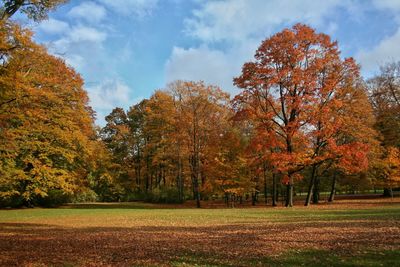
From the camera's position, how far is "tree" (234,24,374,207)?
31.1m

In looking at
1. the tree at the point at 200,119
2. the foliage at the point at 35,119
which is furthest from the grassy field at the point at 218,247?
the tree at the point at 200,119

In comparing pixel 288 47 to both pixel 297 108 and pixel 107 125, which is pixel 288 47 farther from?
pixel 107 125

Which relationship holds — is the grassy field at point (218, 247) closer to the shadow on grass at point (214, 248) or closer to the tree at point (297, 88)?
→ the shadow on grass at point (214, 248)

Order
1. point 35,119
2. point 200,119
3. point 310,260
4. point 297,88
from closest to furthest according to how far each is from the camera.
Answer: point 310,260 → point 35,119 → point 297,88 → point 200,119

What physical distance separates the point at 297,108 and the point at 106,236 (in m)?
20.9

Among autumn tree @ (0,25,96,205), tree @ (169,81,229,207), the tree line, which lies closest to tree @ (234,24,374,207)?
the tree line

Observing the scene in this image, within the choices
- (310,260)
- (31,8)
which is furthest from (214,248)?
(31,8)

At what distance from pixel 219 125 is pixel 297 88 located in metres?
13.6

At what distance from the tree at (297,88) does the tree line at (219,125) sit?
0.09 metres

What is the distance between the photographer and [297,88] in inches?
1254

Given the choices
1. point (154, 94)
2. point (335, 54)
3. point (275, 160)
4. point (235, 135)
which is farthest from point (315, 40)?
point (154, 94)

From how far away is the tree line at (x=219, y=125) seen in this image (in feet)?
71.3

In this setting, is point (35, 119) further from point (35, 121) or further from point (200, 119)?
point (200, 119)

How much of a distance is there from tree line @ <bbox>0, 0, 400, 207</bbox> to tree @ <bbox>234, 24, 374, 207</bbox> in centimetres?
9
